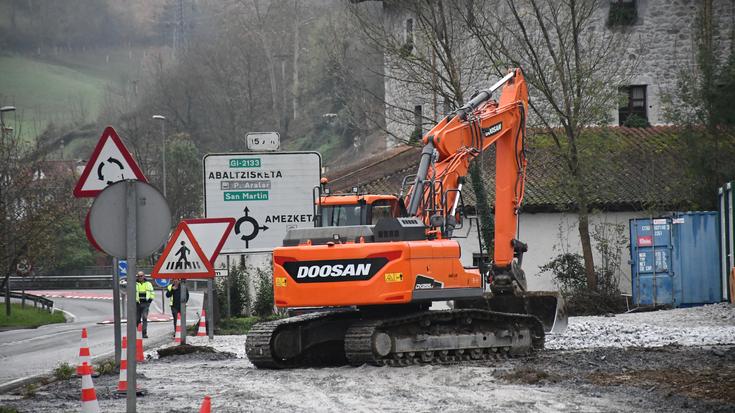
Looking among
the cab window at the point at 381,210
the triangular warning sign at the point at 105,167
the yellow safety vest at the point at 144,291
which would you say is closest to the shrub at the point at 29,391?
the triangular warning sign at the point at 105,167

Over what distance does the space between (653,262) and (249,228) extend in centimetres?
1286

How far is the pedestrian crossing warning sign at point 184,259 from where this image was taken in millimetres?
18281

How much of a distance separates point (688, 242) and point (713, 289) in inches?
57.4

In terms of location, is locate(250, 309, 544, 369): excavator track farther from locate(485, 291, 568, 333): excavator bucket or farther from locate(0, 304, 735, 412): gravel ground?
locate(485, 291, 568, 333): excavator bucket

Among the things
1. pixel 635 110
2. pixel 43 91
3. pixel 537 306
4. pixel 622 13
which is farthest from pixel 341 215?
pixel 43 91

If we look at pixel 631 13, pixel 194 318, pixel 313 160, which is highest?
pixel 631 13

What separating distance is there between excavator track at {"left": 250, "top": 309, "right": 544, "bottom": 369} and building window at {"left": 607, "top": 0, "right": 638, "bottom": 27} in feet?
108

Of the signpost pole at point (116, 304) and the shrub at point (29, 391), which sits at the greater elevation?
the signpost pole at point (116, 304)

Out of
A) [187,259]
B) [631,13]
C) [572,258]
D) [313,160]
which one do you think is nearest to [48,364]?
[187,259]

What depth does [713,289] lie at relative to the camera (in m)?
31.9

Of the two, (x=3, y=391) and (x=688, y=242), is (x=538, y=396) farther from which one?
(x=688, y=242)

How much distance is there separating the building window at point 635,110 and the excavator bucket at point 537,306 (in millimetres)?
30895

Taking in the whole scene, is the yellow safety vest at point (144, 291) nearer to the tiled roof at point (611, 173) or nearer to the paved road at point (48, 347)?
the paved road at point (48, 347)

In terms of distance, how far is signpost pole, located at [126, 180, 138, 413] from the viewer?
957 cm
